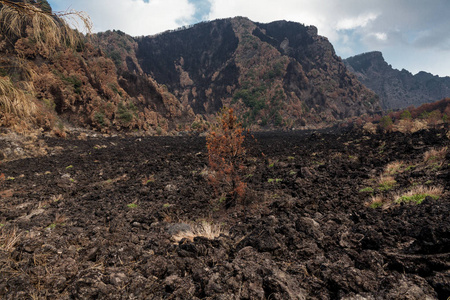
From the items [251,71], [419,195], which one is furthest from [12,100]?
[251,71]

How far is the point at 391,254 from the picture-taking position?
3.00m

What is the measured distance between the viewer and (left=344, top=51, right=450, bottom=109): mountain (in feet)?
502

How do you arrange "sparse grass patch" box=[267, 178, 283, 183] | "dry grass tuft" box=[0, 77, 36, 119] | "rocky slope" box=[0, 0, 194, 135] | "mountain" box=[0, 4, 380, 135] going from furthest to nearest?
"rocky slope" box=[0, 0, 194, 135] < "sparse grass patch" box=[267, 178, 283, 183] < "mountain" box=[0, 4, 380, 135] < "dry grass tuft" box=[0, 77, 36, 119]

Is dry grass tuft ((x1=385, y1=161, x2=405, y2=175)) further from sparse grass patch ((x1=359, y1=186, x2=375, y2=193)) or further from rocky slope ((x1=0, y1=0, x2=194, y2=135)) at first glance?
rocky slope ((x1=0, y1=0, x2=194, y2=135))

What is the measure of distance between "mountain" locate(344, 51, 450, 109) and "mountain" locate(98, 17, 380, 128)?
74680mm

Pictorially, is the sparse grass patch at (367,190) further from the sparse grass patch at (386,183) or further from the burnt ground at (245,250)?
the sparse grass patch at (386,183)

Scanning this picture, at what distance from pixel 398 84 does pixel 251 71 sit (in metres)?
144

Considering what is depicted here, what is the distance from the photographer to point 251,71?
299ft

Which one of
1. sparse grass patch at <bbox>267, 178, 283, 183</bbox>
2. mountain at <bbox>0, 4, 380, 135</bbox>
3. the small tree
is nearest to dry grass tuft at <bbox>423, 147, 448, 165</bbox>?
sparse grass patch at <bbox>267, 178, 283, 183</bbox>

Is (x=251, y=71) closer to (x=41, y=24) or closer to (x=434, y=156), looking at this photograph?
(x=434, y=156)

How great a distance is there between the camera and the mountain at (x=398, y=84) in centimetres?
15300

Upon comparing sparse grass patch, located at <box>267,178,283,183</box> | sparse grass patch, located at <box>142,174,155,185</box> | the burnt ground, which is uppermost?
the burnt ground

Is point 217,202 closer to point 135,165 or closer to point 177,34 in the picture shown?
point 135,165

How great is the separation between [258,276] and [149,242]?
255cm
